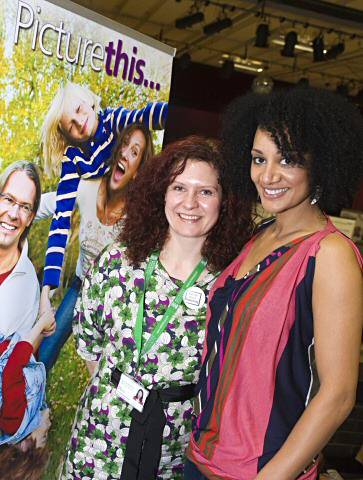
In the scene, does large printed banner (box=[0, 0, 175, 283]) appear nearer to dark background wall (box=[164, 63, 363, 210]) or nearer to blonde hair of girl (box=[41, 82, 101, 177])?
blonde hair of girl (box=[41, 82, 101, 177])

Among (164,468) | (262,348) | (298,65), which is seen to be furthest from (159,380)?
(298,65)

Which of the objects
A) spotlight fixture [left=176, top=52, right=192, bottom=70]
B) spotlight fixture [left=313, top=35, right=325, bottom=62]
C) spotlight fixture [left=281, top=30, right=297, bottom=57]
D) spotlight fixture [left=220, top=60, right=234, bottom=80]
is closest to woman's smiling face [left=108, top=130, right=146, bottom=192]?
spotlight fixture [left=281, top=30, right=297, bottom=57]

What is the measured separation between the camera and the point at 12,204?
1.80 meters

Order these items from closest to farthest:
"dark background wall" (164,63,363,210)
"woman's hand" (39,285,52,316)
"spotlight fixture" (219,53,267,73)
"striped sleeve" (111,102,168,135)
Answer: "woman's hand" (39,285,52,316), "striped sleeve" (111,102,168,135), "spotlight fixture" (219,53,267,73), "dark background wall" (164,63,363,210)

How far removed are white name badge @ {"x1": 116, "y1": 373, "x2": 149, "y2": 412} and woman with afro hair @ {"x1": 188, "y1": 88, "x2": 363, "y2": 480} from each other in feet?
0.54

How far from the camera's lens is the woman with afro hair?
1322mm

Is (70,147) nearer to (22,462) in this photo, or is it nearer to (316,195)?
(316,195)

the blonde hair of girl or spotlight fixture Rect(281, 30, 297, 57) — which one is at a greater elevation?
spotlight fixture Rect(281, 30, 297, 57)

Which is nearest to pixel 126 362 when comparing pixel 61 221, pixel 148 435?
pixel 148 435

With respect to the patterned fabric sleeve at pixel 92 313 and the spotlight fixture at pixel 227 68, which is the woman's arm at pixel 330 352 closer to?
the patterned fabric sleeve at pixel 92 313

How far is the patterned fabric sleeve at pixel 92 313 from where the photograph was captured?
184cm

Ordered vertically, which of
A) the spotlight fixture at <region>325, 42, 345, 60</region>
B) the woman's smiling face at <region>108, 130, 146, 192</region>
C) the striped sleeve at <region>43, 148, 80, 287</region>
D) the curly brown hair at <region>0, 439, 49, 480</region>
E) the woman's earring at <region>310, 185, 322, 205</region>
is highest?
the spotlight fixture at <region>325, 42, 345, 60</region>

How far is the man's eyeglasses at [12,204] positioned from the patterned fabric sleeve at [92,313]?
27 cm

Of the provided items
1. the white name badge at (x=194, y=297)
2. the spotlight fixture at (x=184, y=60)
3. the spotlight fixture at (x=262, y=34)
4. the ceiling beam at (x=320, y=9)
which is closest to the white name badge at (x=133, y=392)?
the white name badge at (x=194, y=297)
